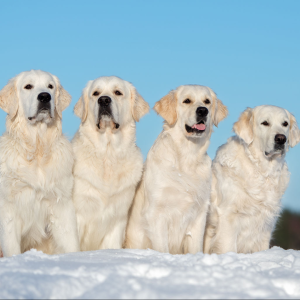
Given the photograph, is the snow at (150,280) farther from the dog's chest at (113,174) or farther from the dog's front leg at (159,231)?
the dog's chest at (113,174)

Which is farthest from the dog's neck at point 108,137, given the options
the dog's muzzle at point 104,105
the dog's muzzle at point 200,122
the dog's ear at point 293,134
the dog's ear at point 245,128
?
the dog's ear at point 293,134

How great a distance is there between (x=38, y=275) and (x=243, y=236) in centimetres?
349

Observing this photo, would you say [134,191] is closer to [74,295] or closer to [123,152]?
[123,152]

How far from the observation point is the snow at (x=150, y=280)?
2549mm

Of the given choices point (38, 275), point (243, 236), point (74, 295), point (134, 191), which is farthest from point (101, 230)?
point (74, 295)

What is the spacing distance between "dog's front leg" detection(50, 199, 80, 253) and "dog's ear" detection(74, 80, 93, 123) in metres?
1.23

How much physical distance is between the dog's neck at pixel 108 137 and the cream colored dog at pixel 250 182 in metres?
1.34

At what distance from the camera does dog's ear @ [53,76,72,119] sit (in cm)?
537

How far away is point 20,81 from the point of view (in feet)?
17.0

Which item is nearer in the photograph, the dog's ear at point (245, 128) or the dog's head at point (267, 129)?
the dog's head at point (267, 129)

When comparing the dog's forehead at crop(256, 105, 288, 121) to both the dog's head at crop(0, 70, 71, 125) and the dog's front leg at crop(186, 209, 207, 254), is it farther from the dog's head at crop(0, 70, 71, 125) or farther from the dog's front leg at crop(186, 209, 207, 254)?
the dog's head at crop(0, 70, 71, 125)

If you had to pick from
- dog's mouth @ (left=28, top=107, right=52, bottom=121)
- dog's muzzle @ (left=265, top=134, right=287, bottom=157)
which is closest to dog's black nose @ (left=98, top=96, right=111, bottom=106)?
dog's mouth @ (left=28, top=107, right=52, bottom=121)

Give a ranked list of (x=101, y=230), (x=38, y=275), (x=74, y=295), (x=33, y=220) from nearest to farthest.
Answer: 1. (x=74, y=295)
2. (x=38, y=275)
3. (x=33, y=220)
4. (x=101, y=230)

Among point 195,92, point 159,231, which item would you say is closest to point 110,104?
point 195,92
